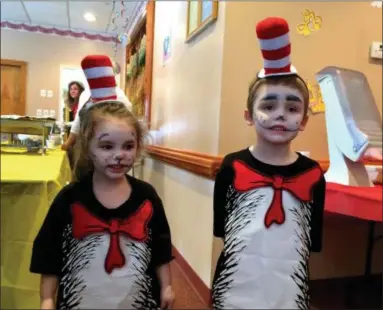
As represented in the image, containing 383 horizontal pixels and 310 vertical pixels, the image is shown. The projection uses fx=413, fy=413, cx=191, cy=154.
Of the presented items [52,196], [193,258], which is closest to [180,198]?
[193,258]

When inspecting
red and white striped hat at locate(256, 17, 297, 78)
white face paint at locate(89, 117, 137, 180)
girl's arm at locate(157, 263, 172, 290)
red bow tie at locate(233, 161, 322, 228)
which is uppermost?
red and white striped hat at locate(256, 17, 297, 78)

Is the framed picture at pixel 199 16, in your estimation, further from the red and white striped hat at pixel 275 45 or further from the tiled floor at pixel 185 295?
the tiled floor at pixel 185 295

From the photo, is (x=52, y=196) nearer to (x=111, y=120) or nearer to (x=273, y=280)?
(x=111, y=120)

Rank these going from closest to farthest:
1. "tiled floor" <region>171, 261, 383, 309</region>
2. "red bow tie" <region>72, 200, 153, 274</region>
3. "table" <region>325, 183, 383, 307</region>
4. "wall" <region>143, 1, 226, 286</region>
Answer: "red bow tie" <region>72, 200, 153, 274</region> < "table" <region>325, 183, 383, 307</region> < "wall" <region>143, 1, 226, 286</region> < "tiled floor" <region>171, 261, 383, 309</region>

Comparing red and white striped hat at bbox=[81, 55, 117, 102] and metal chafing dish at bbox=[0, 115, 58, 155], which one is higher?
red and white striped hat at bbox=[81, 55, 117, 102]

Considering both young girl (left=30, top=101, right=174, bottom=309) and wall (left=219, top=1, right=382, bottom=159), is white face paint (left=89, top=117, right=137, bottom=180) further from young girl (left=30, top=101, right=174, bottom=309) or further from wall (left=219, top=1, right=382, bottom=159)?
wall (left=219, top=1, right=382, bottom=159)

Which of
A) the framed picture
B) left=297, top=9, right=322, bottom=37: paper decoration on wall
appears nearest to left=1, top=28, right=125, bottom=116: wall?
the framed picture

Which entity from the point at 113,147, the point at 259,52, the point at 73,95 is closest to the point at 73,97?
the point at 73,95

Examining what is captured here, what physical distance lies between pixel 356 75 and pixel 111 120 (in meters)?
0.66

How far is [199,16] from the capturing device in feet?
3.44

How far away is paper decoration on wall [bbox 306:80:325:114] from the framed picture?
11.6 inches

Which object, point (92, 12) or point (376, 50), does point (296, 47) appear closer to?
point (376, 50)

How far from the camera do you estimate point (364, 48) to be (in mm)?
1108

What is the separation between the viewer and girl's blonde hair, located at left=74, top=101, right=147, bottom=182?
1.89ft
